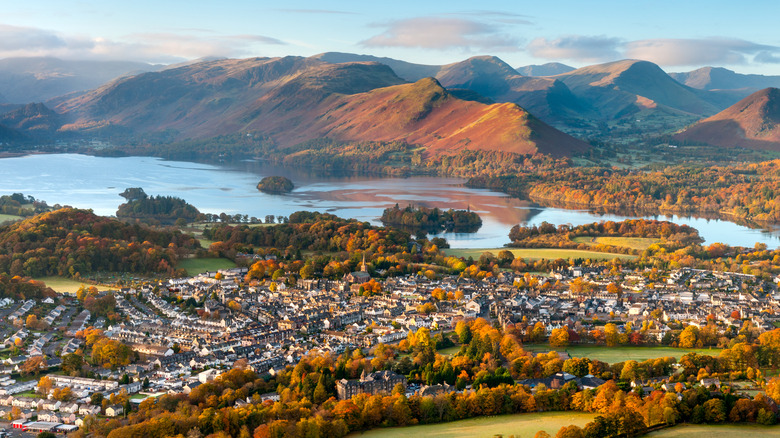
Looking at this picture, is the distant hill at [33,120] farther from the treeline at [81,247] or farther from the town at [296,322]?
the town at [296,322]

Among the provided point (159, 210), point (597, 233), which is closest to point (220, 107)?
point (159, 210)

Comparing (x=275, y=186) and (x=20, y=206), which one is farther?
(x=275, y=186)

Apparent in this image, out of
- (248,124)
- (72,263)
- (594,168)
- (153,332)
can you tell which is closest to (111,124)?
(248,124)

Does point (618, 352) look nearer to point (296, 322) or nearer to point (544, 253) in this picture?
point (296, 322)

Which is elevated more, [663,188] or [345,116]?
[345,116]

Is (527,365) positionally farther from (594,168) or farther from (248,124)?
(248,124)

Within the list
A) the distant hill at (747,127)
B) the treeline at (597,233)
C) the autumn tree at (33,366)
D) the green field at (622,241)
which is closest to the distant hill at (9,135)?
the distant hill at (747,127)
